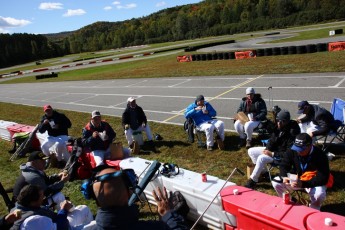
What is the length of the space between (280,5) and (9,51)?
8636 cm

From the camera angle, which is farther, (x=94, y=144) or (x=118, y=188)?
(x=94, y=144)

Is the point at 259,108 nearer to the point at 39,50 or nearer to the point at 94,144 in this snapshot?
the point at 94,144

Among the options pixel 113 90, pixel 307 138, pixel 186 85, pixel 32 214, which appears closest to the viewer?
pixel 32 214

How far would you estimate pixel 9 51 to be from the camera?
107312 mm

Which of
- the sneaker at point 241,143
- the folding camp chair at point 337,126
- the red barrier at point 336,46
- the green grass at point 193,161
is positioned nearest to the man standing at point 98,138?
the green grass at point 193,161

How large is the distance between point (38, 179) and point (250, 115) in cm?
614

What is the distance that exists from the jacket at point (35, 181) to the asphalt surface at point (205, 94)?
659 centimetres

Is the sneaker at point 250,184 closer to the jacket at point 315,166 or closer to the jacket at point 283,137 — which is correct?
the jacket at point 283,137

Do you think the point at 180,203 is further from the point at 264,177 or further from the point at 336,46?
the point at 336,46

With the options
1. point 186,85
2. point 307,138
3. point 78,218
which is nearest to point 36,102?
point 186,85

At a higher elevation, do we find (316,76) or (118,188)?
(118,188)

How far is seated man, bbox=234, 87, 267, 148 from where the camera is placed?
30.3ft

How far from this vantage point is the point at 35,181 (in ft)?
19.7

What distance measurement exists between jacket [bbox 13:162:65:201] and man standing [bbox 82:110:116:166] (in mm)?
2130
